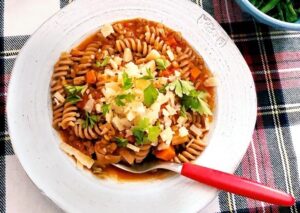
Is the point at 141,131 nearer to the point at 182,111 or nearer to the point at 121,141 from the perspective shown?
the point at 121,141

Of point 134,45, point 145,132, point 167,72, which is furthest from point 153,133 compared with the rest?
point 134,45

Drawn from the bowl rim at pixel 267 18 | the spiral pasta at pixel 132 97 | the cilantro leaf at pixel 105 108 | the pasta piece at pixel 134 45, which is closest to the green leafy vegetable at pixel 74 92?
the spiral pasta at pixel 132 97

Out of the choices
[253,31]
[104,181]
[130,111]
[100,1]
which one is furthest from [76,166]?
[253,31]

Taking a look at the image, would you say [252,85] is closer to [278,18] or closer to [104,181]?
[278,18]

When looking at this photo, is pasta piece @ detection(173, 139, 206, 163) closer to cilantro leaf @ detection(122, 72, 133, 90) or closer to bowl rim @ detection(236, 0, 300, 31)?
cilantro leaf @ detection(122, 72, 133, 90)

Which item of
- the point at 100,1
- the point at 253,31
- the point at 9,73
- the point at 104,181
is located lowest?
the point at 104,181

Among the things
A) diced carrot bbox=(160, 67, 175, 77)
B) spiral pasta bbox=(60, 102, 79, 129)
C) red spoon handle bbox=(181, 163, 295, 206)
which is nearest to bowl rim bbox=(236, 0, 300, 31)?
diced carrot bbox=(160, 67, 175, 77)
